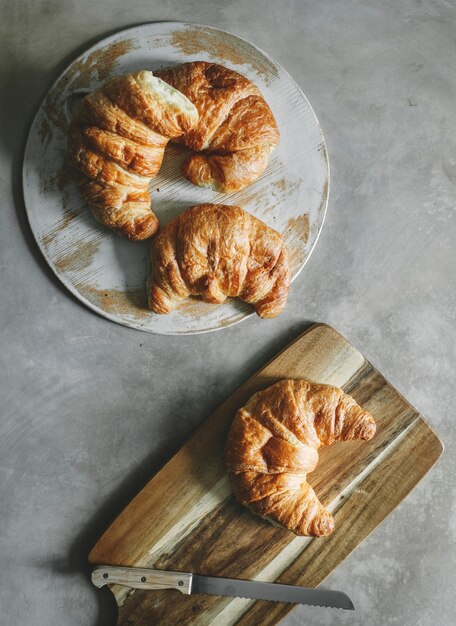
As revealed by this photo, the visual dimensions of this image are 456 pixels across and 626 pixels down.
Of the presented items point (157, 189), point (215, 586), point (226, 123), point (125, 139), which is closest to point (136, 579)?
point (215, 586)

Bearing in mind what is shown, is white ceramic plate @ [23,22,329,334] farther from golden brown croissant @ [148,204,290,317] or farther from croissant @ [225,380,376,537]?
croissant @ [225,380,376,537]

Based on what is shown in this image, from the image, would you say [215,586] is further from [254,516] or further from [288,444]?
[288,444]

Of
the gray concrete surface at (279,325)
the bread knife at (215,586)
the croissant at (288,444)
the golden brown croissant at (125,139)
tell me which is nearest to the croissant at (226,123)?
the golden brown croissant at (125,139)

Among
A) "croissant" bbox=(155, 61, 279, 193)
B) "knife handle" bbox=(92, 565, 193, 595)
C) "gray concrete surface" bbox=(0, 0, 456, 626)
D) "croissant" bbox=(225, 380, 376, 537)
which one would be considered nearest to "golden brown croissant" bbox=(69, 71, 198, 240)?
"croissant" bbox=(155, 61, 279, 193)

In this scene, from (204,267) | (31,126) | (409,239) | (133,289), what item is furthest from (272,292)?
(31,126)

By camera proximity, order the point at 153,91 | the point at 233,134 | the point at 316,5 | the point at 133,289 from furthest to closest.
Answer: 1. the point at 316,5
2. the point at 133,289
3. the point at 233,134
4. the point at 153,91

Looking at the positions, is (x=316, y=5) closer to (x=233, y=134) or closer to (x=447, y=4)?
(x=447, y=4)
